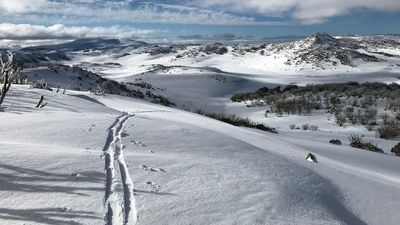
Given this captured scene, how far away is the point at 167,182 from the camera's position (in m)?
4.50

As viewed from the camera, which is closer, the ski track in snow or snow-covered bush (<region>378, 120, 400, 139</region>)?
the ski track in snow

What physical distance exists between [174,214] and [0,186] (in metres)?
1.69

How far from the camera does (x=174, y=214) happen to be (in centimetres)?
371

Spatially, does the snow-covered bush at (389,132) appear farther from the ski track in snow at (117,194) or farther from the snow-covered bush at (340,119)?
the ski track in snow at (117,194)

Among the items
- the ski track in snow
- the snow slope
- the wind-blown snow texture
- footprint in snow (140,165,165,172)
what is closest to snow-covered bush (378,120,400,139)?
the wind-blown snow texture

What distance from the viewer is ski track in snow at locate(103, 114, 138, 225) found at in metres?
3.60

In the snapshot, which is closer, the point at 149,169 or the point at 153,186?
the point at 153,186

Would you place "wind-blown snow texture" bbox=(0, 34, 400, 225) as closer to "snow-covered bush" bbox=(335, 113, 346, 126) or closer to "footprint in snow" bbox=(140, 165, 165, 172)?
"footprint in snow" bbox=(140, 165, 165, 172)

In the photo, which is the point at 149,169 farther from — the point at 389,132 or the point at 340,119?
the point at 340,119

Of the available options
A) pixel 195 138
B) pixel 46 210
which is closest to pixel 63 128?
pixel 195 138

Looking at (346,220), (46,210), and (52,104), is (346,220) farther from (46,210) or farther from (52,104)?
(52,104)

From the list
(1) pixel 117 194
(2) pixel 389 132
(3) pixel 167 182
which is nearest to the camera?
(1) pixel 117 194

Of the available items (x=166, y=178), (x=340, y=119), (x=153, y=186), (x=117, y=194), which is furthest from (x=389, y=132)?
(x=117, y=194)

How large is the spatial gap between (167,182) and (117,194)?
0.60 m
